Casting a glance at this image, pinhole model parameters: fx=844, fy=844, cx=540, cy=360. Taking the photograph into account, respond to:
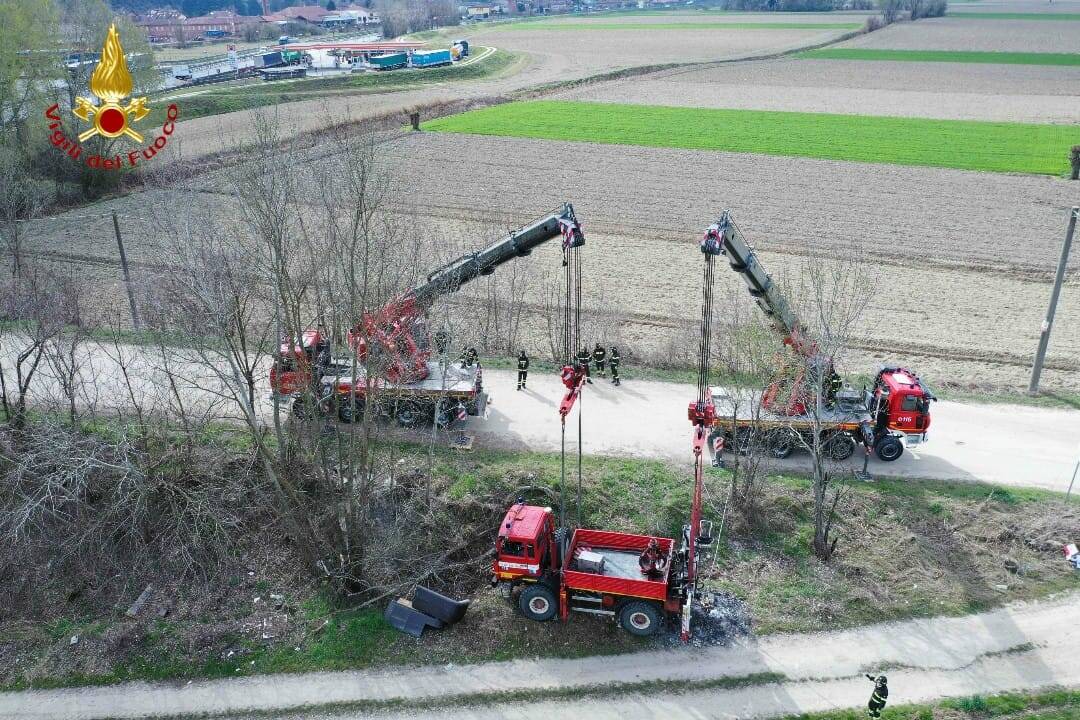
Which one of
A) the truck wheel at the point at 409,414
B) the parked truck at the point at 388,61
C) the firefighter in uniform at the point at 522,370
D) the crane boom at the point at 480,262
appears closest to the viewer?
the crane boom at the point at 480,262

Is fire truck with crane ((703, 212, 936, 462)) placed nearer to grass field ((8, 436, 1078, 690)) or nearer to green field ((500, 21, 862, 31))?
grass field ((8, 436, 1078, 690))

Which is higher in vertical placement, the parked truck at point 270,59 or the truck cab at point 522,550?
the parked truck at point 270,59

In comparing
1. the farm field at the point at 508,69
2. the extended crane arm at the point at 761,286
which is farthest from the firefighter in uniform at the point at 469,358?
the farm field at the point at 508,69

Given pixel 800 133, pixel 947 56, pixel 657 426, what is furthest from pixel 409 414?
pixel 947 56

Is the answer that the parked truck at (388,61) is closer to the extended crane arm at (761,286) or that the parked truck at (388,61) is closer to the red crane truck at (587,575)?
the extended crane arm at (761,286)

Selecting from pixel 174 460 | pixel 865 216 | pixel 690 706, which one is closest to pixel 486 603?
pixel 690 706

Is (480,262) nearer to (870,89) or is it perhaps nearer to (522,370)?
(522,370)
